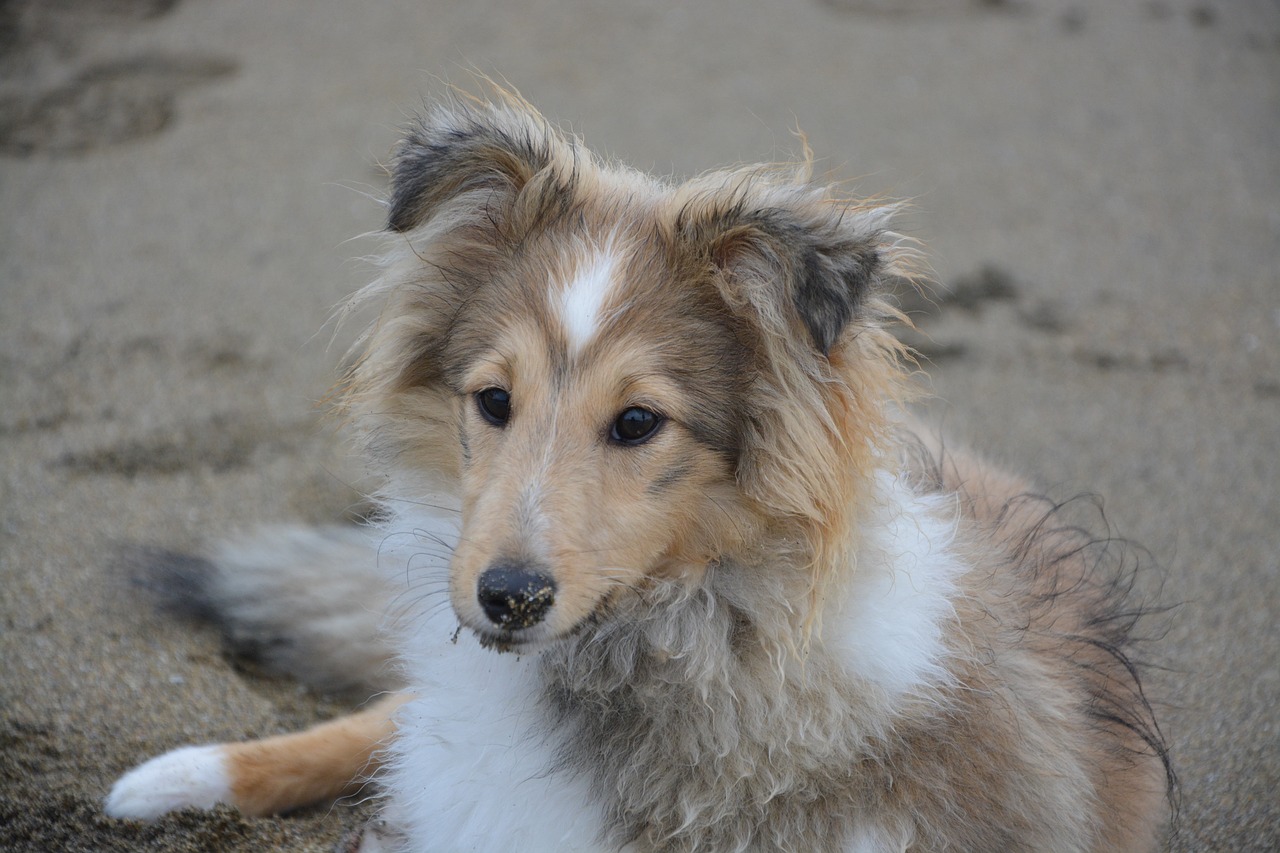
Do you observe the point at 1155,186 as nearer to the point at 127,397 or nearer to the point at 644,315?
the point at 644,315

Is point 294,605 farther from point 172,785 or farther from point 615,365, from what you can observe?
point 615,365

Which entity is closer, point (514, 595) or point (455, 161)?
point (514, 595)

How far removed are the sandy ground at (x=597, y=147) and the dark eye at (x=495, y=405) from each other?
2.12 ft

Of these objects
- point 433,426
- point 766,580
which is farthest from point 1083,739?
point 433,426

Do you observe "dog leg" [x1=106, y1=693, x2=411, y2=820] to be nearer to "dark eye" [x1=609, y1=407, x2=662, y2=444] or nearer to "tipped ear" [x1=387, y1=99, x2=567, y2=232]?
"dark eye" [x1=609, y1=407, x2=662, y2=444]

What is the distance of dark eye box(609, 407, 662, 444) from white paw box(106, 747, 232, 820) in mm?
1417

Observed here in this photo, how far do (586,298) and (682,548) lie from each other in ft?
1.73

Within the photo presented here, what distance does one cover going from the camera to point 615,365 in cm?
199

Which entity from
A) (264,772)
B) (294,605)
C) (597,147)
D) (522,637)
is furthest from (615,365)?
(597,147)

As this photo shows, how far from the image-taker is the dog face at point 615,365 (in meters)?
1.90

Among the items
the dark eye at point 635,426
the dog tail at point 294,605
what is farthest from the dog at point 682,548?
the dog tail at point 294,605

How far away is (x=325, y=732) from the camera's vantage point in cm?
271

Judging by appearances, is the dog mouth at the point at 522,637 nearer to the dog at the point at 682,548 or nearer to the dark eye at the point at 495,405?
the dog at the point at 682,548

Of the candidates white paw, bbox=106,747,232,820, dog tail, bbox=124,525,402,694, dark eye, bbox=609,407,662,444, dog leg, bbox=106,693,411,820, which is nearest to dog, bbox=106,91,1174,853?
dark eye, bbox=609,407,662,444
